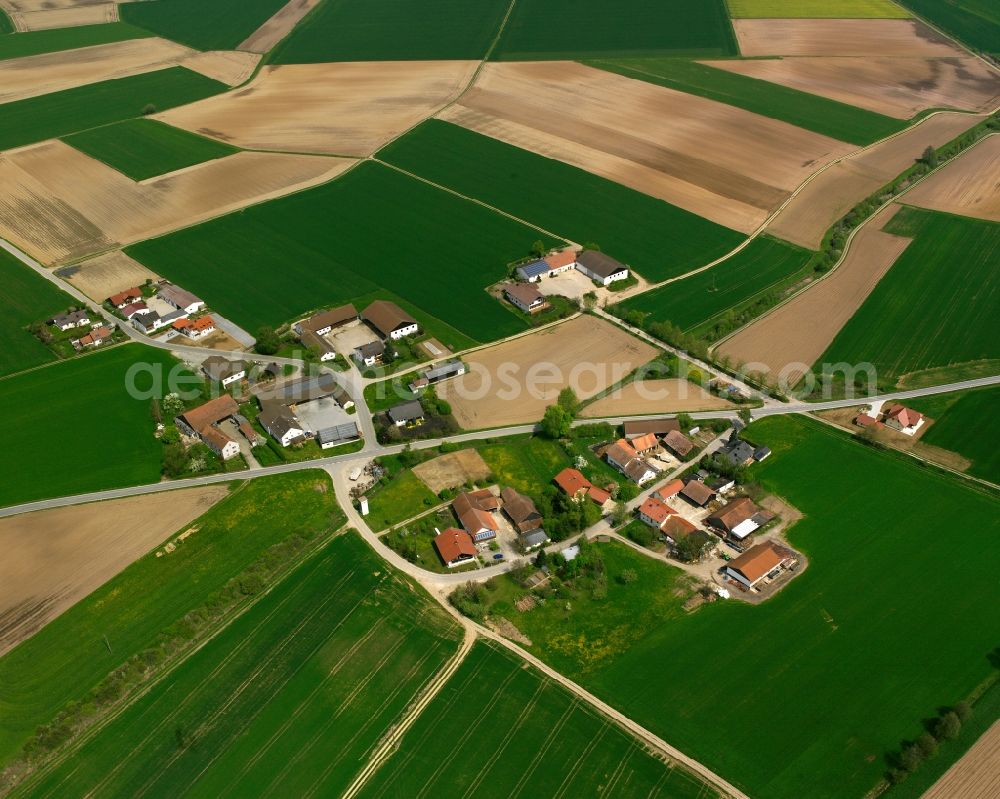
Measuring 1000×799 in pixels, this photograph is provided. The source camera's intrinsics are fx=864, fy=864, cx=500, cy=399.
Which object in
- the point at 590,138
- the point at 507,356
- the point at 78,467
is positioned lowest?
the point at 78,467

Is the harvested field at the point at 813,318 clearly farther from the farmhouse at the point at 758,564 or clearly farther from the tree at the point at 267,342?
the tree at the point at 267,342

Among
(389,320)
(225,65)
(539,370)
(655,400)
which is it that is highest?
(225,65)

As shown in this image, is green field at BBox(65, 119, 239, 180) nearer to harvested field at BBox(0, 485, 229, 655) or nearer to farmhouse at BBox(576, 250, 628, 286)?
farmhouse at BBox(576, 250, 628, 286)

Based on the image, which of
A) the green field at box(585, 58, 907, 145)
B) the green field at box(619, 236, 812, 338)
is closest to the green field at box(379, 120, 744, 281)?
the green field at box(619, 236, 812, 338)

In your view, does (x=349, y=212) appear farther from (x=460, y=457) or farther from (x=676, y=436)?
(x=676, y=436)

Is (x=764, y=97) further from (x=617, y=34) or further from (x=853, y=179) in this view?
(x=617, y=34)

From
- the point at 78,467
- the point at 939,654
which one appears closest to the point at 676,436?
the point at 939,654

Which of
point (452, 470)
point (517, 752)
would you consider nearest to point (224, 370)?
point (452, 470)
